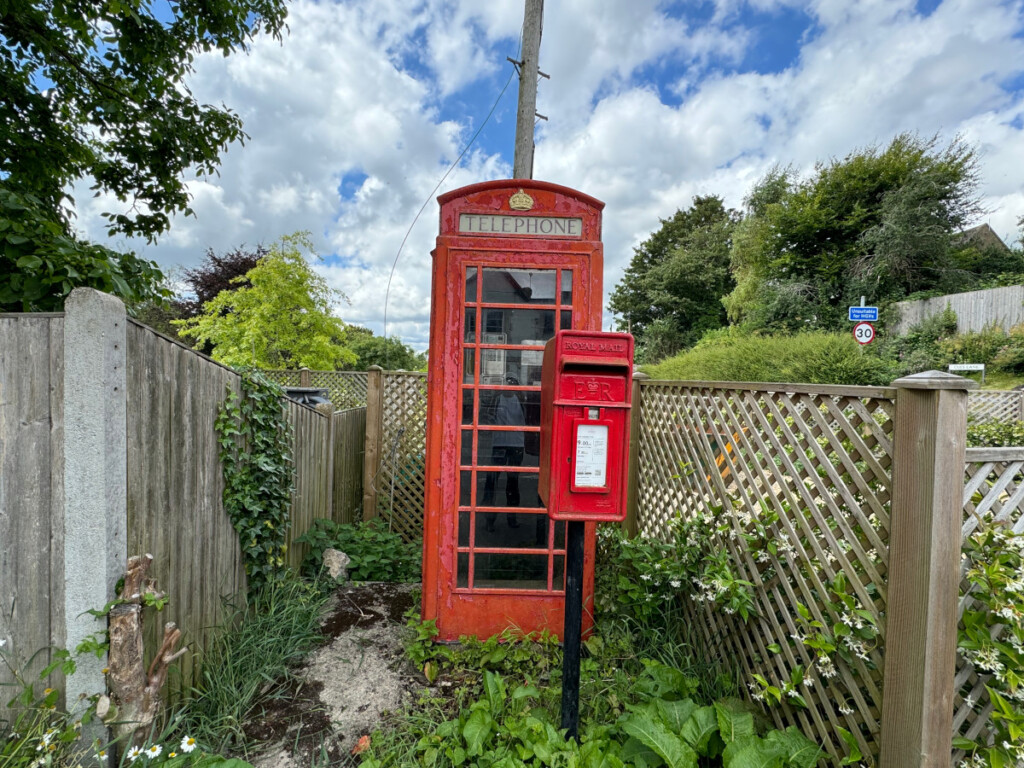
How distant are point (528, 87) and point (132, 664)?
5.14m

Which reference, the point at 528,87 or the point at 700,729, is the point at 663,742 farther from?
the point at 528,87

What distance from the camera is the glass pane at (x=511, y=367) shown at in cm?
274

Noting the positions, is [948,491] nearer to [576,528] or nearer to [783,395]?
[783,395]

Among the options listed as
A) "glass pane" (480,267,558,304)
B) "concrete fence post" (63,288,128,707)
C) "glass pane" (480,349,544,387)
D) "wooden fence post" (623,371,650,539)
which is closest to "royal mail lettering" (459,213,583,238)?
"glass pane" (480,267,558,304)

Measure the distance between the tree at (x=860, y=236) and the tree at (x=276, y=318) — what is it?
17003 millimetres

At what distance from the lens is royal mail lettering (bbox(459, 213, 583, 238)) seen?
2.68 metres

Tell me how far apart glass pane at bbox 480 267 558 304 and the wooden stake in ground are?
2.09 m

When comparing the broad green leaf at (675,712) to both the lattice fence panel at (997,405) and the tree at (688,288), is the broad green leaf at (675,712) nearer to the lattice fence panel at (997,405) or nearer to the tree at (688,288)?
the lattice fence panel at (997,405)

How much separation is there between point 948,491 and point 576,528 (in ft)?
4.18

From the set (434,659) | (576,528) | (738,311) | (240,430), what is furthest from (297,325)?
(738,311)

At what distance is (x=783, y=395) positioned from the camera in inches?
83.0

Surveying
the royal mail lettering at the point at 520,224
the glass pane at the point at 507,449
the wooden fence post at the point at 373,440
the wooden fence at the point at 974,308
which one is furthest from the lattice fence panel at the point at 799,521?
the wooden fence at the point at 974,308

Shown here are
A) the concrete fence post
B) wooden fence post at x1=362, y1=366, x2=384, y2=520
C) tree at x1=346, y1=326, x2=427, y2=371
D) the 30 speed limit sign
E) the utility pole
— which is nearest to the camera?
the concrete fence post

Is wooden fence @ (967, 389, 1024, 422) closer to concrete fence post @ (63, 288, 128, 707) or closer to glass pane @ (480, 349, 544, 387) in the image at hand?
glass pane @ (480, 349, 544, 387)
